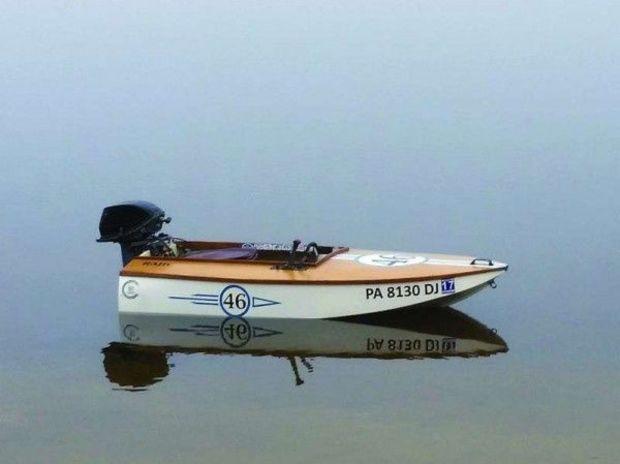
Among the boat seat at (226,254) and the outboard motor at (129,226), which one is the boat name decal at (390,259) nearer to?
the boat seat at (226,254)

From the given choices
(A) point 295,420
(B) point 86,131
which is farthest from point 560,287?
(B) point 86,131

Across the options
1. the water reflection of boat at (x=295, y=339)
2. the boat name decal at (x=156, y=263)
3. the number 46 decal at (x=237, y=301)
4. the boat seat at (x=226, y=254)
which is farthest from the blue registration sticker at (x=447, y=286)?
the boat name decal at (x=156, y=263)

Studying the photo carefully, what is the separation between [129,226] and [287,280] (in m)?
3.82

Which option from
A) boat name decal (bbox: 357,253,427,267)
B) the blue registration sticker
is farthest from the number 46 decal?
the blue registration sticker

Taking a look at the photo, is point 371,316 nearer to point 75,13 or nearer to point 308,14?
point 308,14

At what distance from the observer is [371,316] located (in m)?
21.5

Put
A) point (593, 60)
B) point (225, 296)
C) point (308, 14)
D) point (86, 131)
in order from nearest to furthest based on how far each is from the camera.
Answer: point (225, 296) → point (86, 131) → point (593, 60) → point (308, 14)

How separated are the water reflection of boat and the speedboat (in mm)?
213

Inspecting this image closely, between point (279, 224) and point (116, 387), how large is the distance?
11682 mm

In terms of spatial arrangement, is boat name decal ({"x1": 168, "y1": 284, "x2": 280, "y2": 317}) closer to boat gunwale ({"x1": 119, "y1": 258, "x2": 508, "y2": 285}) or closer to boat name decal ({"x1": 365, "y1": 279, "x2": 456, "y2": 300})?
boat gunwale ({"x1": 119, "y1": 258, "x2": 508, "y2": 285})

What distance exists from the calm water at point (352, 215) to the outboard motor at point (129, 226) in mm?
1582

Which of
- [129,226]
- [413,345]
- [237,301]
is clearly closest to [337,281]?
[413,345]

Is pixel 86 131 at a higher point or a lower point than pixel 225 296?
higher

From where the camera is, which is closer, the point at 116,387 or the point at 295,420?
the point at 295,420
